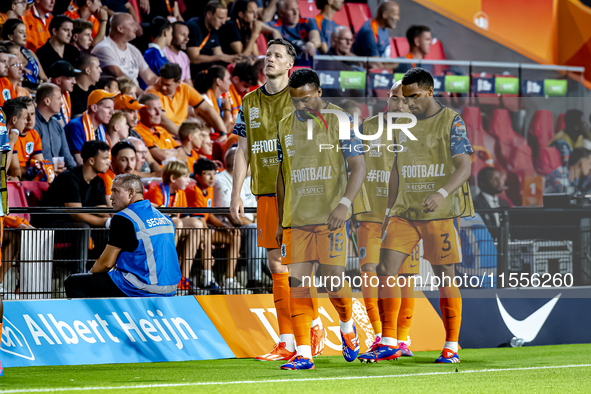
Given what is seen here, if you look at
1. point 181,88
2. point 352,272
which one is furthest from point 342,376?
point 181,88

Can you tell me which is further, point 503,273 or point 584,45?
point 584,45

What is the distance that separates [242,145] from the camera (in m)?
5.38

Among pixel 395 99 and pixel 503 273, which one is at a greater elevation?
pixel 395 99

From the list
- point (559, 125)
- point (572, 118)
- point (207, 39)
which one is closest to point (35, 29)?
point (207, 39)

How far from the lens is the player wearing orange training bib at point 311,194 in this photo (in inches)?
181

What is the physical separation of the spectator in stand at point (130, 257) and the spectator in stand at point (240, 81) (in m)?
4.83

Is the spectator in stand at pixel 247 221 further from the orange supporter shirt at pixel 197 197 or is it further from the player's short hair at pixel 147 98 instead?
the player's short hair at pixel 147 98

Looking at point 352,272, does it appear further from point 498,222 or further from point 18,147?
point 18,147

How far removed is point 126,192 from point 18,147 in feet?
7.99

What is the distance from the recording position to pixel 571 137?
10.1 meters

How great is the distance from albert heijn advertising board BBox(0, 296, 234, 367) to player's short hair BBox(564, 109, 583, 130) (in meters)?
7.10

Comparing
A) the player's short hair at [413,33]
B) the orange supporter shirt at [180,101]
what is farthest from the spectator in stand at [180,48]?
the player's short hair at [413,33]

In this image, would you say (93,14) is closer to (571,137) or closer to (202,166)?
(202,166)

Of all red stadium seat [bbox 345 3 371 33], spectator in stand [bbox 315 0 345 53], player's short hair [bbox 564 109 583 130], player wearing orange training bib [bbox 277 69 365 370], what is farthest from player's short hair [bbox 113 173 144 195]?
red stadium seat [bbox 345 3 371 33]
